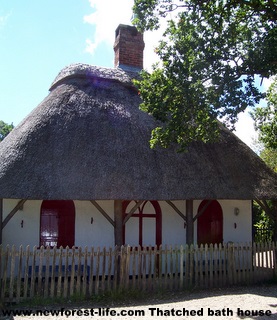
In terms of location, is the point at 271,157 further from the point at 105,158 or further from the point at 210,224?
the point at 105,158

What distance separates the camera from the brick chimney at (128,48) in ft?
48.9

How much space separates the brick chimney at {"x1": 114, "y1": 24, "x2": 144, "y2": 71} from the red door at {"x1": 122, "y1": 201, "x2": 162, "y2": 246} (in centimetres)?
609

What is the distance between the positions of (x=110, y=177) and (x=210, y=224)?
5.06 m

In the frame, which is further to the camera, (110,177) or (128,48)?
(128,48)

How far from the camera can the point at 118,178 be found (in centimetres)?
1001

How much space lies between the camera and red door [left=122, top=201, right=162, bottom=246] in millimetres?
12094

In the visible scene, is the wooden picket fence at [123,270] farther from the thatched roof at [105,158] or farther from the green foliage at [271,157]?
the green foliage at [271,157]

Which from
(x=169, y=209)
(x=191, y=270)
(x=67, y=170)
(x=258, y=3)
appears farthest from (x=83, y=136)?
(x=258, y=3)

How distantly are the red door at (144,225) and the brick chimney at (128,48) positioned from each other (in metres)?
6.09

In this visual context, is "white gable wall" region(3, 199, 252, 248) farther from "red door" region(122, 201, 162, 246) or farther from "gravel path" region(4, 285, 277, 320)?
"gravel path" region(4, 285, 277, 320)

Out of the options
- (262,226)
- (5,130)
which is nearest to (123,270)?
(262,226)

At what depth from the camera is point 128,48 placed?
15.1m

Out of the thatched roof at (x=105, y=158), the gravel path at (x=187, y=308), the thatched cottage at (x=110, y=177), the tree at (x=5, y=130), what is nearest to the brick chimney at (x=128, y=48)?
the thatched cottage at (x=110, y=177)

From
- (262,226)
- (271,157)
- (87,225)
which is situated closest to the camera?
(87,225)
